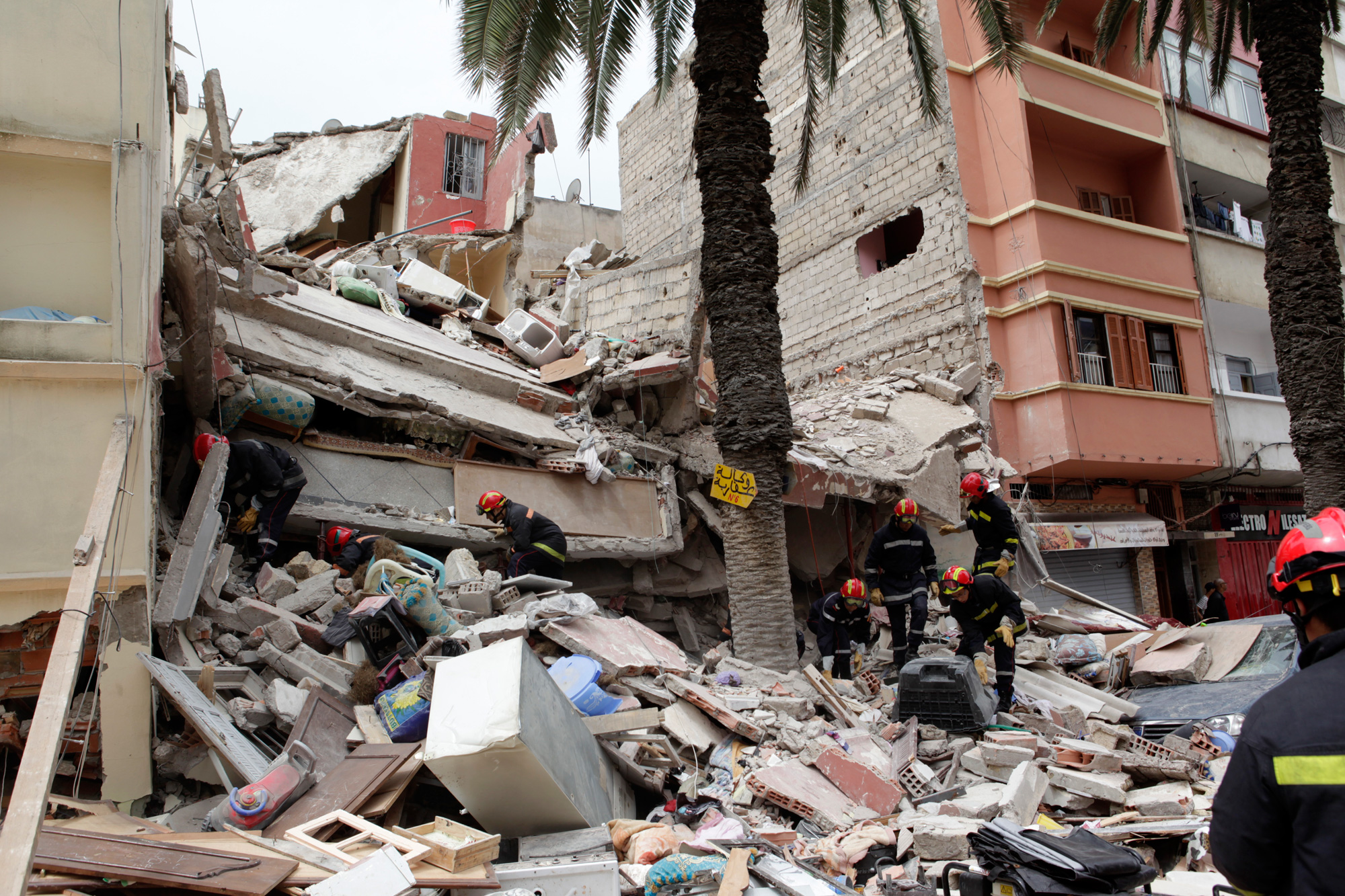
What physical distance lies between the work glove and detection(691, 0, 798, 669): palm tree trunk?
3873mm

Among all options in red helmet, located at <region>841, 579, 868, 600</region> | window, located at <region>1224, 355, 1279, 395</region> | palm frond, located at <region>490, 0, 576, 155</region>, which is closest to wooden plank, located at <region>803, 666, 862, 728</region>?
red helmet, located at <region>841, 579, 868, 600</region>

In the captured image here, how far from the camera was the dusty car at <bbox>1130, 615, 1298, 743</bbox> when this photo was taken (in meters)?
6.14

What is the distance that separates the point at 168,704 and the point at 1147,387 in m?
14.9

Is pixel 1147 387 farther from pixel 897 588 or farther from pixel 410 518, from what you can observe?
pixel 410 518

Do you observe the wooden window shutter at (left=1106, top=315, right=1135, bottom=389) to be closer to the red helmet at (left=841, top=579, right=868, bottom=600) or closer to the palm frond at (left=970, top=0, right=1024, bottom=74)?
the palm frond at (left=970, top=0, right=1024, bottom=74)

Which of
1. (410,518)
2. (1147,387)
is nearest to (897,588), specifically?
(410,518)

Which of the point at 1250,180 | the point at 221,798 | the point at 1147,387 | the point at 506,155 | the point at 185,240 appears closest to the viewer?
the point at 221,798

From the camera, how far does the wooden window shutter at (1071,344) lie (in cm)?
1348

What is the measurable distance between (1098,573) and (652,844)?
13.2 m

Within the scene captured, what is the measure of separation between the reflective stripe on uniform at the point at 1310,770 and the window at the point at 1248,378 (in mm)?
18821

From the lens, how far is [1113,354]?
1410 centimetres

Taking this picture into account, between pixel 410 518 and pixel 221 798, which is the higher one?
pixel 410 518

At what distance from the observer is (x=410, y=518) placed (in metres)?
7.73

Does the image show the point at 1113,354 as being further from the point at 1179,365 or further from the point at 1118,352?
the point at 1179,365
